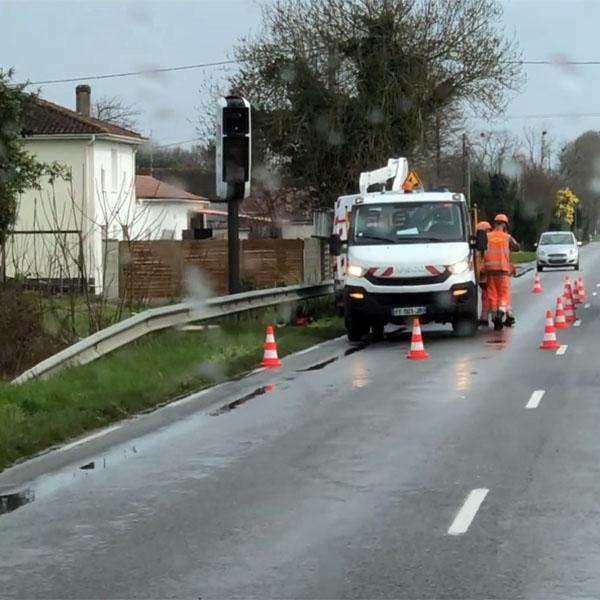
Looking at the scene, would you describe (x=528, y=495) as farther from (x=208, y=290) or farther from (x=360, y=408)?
(x=208, y=290)

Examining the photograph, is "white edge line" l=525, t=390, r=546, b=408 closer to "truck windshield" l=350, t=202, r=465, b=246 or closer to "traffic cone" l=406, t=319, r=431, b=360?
"traffic cone" l=406, t=319, r=431, b=360

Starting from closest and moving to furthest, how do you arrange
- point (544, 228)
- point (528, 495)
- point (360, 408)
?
point (528, 495), point (360, 408), point (544, 228)

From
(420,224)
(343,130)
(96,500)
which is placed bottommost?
(96,500)

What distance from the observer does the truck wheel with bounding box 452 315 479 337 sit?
71.4 feet

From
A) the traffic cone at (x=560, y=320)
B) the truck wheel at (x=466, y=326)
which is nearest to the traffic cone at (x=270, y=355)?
the truck wheel at (x=466, y=326)

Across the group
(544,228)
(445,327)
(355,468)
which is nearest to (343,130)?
(445,327)

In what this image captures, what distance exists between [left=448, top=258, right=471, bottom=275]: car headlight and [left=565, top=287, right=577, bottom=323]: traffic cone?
450 cm

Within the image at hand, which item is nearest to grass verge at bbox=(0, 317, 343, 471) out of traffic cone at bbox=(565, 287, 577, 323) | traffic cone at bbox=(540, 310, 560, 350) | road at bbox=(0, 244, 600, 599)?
road at bbox=(0, 244, 600, 599)

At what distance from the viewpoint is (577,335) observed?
21906 mm

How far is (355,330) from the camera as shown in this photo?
71.0ft

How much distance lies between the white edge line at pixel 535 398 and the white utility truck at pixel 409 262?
663cm

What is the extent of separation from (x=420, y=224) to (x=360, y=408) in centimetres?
882

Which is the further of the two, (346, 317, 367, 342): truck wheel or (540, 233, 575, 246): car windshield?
(540, 233, 575, 246): car windshield

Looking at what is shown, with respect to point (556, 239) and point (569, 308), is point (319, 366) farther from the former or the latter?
point (556, 239)
